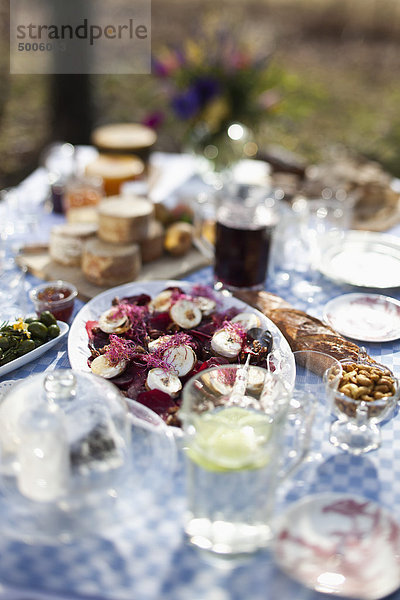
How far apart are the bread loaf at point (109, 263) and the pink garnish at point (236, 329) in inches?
22.7

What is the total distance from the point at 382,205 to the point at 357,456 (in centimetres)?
153

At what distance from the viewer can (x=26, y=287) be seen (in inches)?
77.9

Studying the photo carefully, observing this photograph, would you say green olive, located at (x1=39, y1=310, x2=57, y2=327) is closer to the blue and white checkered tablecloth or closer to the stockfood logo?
the blue and white checkered tablecloth

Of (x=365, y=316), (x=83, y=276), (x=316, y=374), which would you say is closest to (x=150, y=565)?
(x=316, y=374)

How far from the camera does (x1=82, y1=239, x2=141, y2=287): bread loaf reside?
1.94 metres

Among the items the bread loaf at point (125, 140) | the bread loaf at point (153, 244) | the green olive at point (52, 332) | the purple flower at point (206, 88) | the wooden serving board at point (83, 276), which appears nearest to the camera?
the green olive at point (52, 332)

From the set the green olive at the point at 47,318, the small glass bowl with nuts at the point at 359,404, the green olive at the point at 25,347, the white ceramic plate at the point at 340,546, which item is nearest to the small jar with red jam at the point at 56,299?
the green olive at the point at 47,318

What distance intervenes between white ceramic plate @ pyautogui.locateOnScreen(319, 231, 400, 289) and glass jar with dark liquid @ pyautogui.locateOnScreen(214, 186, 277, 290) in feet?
0.77

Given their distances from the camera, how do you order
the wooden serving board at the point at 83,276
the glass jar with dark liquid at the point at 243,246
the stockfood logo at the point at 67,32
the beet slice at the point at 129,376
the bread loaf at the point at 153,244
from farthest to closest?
the stockfood logo at the point at 67,32, the bread loaf at the point at 153,244, the wooden serving board at the point at 83,276, the glass jar with dark liquid at the point at 243,246, the beet slice at the point at 129,376

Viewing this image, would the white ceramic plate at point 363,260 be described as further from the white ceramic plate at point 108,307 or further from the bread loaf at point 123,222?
the bread loaf at point 123,222

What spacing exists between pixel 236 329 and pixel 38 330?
0.52m

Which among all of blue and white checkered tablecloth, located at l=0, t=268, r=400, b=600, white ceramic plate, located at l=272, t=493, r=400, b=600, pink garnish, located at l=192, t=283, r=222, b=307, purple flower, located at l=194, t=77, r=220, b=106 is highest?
purple flower, located at l=194, t=77, r=220, b=106

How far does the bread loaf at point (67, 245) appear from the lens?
6.79ft

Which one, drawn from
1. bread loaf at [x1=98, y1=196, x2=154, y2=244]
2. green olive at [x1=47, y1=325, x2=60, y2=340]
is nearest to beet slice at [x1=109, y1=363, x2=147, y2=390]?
green olive at [x1=47, y1=325, x2=60, y2=340]
